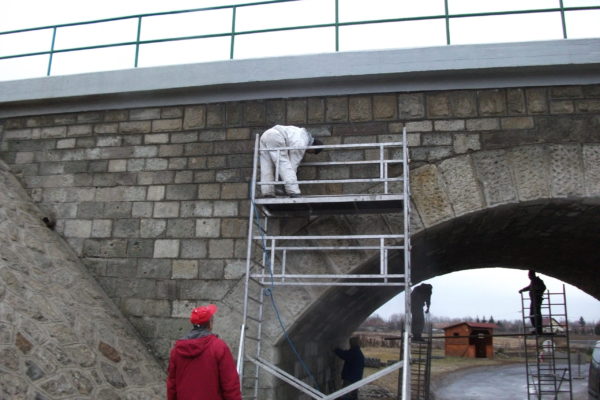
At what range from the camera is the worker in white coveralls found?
486cm

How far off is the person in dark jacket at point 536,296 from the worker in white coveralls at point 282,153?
5.76 meters

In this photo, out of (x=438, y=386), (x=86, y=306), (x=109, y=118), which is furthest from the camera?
(x=438, y=386)

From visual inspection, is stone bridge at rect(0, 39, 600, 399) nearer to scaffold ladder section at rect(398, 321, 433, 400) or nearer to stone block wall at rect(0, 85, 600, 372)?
stone block wall at rect(0, 85, 600, 372)

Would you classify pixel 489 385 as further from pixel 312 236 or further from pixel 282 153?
pixel 282 153

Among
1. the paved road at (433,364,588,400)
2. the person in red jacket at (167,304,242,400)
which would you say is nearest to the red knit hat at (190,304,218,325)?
the person in red jacket at (167,304,242,400)

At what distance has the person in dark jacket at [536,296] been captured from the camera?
9.20 metres

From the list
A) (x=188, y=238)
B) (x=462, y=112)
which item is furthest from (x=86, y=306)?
(x=462, y=112)

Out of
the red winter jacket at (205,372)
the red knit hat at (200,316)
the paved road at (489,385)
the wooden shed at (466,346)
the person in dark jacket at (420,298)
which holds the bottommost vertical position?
the paved road at (489,385)

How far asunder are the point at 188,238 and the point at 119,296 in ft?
3.00

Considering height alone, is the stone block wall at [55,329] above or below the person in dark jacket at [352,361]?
above

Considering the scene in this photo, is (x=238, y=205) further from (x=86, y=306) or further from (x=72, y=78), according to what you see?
(x=72, y=78)

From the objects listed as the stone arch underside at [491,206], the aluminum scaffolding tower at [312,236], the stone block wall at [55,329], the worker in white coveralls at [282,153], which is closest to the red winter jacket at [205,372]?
the aluminum scaffolding tower at [312,236]

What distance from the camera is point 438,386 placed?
15078 mm

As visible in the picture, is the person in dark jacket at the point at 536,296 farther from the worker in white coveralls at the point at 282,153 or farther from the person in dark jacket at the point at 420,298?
the worker in white coveralls at the point at 282,153
